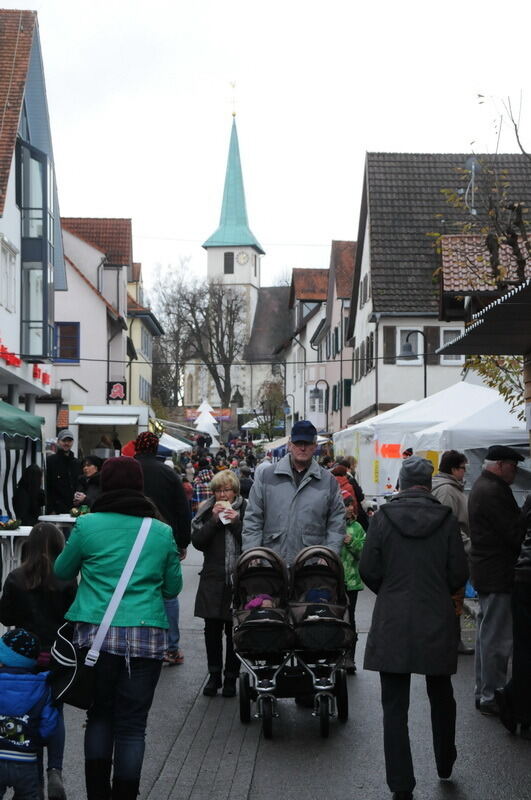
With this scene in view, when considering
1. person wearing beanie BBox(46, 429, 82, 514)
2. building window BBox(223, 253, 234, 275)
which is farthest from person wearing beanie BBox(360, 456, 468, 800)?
building window BBox(223, 253, 234, 275)

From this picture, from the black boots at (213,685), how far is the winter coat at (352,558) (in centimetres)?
171

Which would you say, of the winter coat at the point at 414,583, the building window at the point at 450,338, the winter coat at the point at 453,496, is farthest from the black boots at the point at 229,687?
the building window at the point at 450,338

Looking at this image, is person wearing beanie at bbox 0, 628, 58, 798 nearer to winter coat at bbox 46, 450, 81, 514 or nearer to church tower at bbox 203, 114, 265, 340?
winter coat at bbox 46, 450, 81, 514

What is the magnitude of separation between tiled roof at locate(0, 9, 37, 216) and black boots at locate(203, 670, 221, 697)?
19.4 m

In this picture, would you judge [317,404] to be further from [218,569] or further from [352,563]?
[218,569]

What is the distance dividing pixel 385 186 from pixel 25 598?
125 feet

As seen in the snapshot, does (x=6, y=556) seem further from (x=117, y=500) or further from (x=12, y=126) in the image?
(x=12, y=126)

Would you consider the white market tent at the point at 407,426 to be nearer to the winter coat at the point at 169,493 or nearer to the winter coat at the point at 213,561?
the winter coat at the point at 169,493

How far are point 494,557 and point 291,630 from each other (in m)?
1.59

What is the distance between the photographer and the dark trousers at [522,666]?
25.2 ft

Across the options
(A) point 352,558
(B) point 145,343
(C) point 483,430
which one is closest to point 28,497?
(C) point 483,430

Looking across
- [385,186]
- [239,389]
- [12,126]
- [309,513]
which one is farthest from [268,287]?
[309,513]

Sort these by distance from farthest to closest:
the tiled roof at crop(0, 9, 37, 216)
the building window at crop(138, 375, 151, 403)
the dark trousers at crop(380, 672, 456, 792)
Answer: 1. the building window at crop(138, 375, 151, 403)
2. the tiled roof at crop(0, 9, 37, 216)
3. the dark trousers at crop(380, 672, 456, 792)

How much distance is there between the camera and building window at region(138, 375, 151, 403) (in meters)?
65.8
